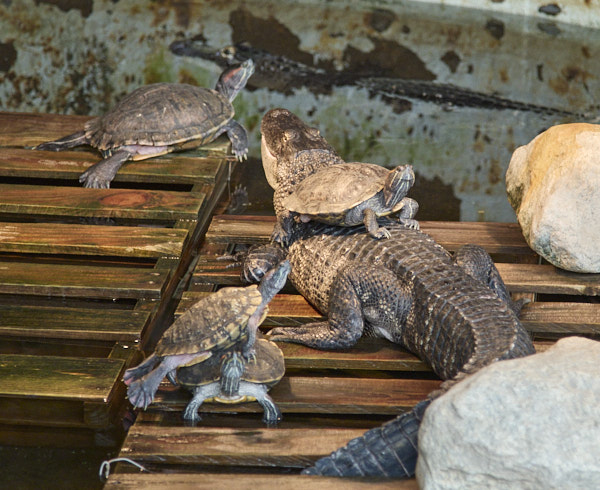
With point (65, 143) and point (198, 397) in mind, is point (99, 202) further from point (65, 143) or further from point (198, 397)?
point (198, 397)

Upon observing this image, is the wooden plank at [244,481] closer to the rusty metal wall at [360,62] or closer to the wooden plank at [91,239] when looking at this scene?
the wooden plank at [91,239]

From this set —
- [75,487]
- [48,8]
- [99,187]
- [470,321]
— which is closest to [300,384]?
[470,321]

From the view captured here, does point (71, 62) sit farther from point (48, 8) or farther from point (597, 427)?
point (597, 427)

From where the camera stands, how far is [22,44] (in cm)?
662

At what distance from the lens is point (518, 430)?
2055 millimetres

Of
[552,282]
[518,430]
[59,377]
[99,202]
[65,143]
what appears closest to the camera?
[518,430]

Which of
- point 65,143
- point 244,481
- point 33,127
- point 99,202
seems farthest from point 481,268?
point 33,127

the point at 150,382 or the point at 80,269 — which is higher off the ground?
the point at 150,382

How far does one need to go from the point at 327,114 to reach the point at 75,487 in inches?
158

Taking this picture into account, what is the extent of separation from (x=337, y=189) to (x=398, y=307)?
23.4 inches

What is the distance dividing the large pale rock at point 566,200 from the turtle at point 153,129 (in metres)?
2.05

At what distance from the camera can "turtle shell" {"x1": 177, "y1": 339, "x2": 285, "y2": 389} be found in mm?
2652

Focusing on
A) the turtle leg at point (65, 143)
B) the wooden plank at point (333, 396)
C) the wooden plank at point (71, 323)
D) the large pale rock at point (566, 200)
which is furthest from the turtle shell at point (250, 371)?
the turtle leg at point (65, 143)

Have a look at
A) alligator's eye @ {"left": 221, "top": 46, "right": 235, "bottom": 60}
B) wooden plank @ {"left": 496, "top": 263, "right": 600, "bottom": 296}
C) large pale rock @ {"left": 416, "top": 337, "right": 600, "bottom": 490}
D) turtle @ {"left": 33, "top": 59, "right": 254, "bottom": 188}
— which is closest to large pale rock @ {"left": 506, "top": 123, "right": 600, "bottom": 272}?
wooden plank @ {"left": 496, "top": 263, "right": 600, "bottom": 296}
